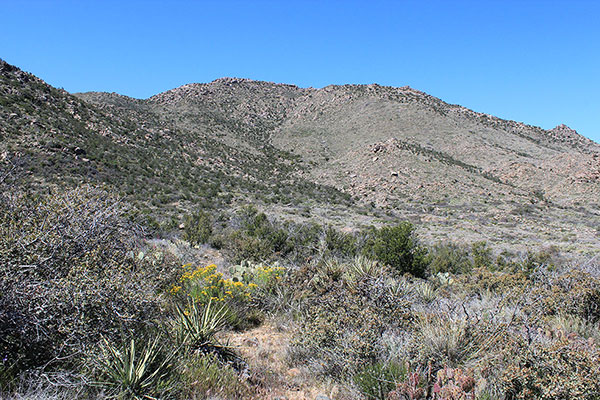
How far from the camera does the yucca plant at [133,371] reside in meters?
3.27

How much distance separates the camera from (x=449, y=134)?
49.4 m

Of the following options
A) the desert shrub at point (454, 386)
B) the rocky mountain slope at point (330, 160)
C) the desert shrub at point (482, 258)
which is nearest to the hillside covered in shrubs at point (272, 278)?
the desert shrub at point (454, 386)

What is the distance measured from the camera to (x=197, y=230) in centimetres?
1516

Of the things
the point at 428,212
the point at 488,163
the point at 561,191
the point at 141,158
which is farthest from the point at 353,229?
the point at 488,163

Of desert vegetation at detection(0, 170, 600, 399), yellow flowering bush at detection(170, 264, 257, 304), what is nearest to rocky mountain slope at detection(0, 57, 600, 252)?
desert vegetation at detection(0, 170, 600, 399)

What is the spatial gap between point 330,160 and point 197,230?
3198 cm

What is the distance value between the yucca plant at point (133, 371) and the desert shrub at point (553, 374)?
3399mm

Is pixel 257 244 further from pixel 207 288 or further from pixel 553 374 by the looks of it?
pixel 553 374

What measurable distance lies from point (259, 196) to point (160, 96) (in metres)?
46.9

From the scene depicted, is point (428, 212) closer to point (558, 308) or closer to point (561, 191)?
point (561, 191)

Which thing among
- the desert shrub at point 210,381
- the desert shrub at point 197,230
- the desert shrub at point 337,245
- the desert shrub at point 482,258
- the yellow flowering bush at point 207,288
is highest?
the desert shrub at point 482,258

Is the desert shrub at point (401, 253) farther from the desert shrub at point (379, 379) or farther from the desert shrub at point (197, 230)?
the desert shrub at point (379, 379)

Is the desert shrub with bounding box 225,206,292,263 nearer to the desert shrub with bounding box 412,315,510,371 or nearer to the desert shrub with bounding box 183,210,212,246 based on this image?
the desert shrub with bounding box 183,210,212,246

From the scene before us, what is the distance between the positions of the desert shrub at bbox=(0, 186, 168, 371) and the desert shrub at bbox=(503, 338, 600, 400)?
153 inches
